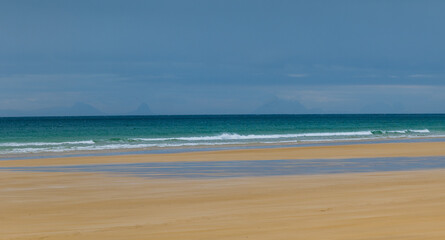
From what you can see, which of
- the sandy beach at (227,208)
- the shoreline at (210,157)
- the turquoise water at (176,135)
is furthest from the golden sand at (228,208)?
the turquoise water at (176,135)

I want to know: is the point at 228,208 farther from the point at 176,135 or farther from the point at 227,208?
the point at 176,135

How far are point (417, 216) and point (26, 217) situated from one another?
5.35 m

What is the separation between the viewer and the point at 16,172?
17.5 metres

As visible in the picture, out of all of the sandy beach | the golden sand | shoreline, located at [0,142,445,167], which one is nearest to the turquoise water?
shoreline, located at [0,142,445,167]

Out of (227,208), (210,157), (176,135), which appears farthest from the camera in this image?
(176,135)

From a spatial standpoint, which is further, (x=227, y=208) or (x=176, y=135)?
(x=176, y=135)

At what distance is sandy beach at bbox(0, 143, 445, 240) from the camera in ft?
25.8

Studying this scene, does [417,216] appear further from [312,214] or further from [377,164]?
[377,164]

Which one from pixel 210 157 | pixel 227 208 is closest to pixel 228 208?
pixel 227 208

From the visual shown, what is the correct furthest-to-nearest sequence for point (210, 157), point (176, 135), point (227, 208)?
point (176, 135) → point (210, 157) → point (227, 208)

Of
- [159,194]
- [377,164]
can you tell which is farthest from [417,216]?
[377,164]

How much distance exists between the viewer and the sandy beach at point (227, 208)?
786 cm

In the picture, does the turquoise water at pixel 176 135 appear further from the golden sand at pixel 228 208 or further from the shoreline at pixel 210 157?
the golden sand at pixel 228 208

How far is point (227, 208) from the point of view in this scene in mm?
9773
